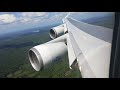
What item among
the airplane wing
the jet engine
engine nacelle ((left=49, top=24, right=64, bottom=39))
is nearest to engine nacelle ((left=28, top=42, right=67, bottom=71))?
the jet engine

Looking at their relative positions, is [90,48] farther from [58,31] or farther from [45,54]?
[58,31]

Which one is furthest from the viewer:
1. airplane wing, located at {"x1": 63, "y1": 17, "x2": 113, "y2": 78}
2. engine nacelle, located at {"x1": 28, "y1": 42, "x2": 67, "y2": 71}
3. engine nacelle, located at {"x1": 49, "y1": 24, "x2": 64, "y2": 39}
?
engine nacelle, located at {"x1": 49, "y1": 24, "x2": 64, "y2": 39}

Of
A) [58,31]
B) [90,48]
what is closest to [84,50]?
[90,48]

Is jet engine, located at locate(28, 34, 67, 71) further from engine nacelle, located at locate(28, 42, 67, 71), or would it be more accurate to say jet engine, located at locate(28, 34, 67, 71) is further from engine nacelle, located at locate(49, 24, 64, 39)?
engine nacelle, located at locate(49, 24, 64, 39)

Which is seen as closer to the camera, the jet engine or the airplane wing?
the airplane wing

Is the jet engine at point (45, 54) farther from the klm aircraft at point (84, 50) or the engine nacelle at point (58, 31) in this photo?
the engine nacelle at point (58, 31)
